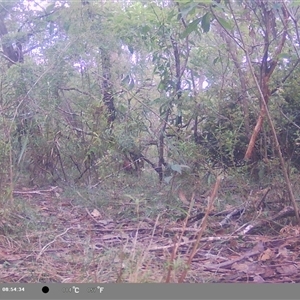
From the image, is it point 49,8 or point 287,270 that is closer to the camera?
point 287,270

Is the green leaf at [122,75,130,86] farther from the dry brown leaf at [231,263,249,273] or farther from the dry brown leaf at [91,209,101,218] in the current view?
the dry brown leaf at [231,263,249,273]

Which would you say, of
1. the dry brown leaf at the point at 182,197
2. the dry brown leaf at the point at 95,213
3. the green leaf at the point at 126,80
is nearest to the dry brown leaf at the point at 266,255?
the dry brown leaf at the point at 182,197

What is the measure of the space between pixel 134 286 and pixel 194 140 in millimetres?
1176

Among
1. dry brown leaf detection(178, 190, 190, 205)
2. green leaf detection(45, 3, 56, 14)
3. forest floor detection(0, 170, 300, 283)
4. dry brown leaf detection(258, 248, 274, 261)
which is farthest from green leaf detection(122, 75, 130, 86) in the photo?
dry brown leaf detection(258, 248, 274, 261)

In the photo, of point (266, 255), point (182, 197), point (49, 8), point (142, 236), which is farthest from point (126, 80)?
point (266, 255)

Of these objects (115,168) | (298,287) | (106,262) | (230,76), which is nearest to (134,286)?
(106,262)

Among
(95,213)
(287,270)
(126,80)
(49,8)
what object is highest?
(49,8)

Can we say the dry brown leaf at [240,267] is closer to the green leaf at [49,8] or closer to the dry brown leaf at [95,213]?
the dry brown leaf at [95,213]

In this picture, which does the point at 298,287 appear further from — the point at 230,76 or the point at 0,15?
the point at 0,15

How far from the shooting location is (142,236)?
62.1 inches

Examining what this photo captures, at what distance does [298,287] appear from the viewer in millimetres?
1266

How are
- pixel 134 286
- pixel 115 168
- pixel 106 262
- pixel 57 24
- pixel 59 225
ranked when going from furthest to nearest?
pixel 57 24 → pixel 115 168 → pixel 59 225 → pixel 106 262 → pixel 134 286

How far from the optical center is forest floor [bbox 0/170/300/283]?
135 cm

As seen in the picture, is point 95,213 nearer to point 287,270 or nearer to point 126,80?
point 287,270
